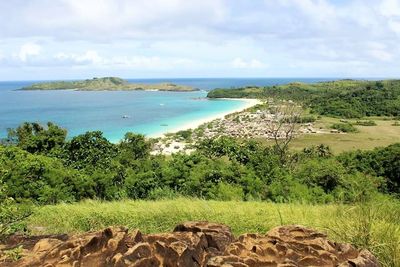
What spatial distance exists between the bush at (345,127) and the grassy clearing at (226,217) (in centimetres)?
6150

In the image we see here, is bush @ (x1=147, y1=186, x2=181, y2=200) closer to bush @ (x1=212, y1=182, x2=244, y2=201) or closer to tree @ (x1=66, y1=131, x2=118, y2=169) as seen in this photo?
bush @ (x1=212, y1=182, x2=244, y2=201)

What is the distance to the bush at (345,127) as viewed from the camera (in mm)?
68688

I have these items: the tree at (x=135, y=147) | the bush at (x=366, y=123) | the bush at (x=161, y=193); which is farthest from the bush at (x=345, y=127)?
the bush at (x=161, y=193)

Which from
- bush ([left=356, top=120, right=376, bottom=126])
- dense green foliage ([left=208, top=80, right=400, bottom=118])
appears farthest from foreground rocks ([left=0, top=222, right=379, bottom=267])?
bush ([left=356, top=120, right=376, bottom=126])

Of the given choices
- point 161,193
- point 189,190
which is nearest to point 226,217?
point 189,190

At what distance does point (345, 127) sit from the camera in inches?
2739

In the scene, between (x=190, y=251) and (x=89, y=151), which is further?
(x=89, y=151)

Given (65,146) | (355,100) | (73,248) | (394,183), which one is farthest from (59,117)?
(73,248)

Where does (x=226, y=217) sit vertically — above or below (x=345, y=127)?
above

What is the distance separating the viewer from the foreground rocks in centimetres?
497

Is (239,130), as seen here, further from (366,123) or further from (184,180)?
(184,180)

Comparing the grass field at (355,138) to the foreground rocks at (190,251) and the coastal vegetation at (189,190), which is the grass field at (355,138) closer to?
the coastal vegetation at (189,190)

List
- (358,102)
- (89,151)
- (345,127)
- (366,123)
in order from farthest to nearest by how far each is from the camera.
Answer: (358,102) < (366,123) < (345,127) < (89,151)

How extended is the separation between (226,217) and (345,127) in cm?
6366
